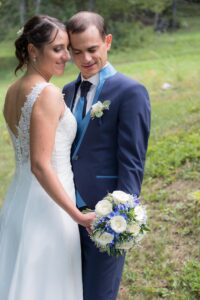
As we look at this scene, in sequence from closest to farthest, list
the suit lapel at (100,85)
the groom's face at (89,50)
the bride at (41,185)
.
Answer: the bride at (41,185), the groom's face at (89,50), the suit lapel at (100,85)

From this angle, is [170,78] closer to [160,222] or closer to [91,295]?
[160,222]

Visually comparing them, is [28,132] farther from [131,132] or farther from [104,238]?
[104,238]

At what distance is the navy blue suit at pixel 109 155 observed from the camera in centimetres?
310

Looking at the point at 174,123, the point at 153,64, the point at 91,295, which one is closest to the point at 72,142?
the point at 91,295

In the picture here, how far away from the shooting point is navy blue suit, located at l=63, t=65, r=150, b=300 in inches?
122

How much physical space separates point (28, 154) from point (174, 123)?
302 inches

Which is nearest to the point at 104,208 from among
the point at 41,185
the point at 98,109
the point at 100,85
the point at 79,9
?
the point at 41,185

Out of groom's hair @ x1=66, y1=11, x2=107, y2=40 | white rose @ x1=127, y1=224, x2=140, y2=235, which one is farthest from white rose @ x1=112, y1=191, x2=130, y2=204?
groom's hair @ x1=66, y1=11, x2=107, y2=40

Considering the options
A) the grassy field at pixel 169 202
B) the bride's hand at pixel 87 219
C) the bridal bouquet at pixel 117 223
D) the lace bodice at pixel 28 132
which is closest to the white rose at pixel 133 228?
the bridal bouquet at pixel 117 223

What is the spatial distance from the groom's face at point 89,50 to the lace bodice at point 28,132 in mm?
265

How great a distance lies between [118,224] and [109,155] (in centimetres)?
49

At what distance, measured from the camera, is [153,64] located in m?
22.4

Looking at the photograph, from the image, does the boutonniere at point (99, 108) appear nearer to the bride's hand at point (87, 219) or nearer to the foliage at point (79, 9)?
the bride's hand at point (87, 219)

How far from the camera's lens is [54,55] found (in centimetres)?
311
